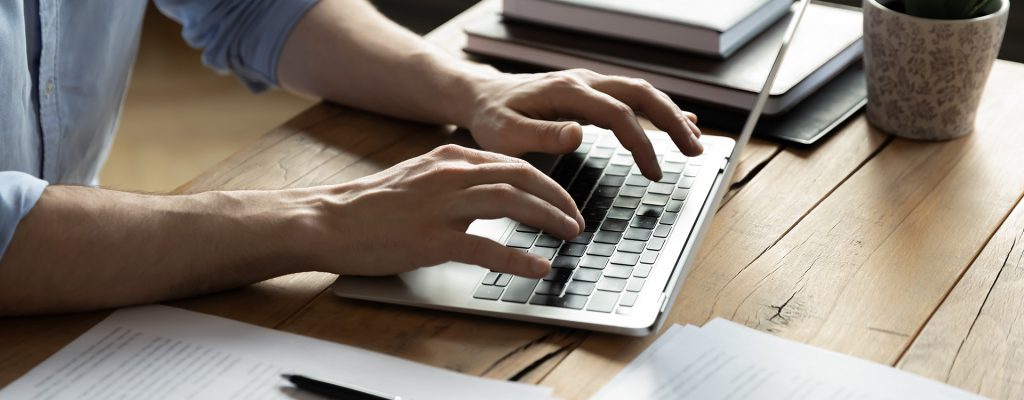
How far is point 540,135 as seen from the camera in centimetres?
98

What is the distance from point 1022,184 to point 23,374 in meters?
0.84

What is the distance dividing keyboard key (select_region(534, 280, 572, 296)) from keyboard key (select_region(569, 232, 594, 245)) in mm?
58

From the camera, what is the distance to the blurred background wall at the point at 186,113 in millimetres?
2701

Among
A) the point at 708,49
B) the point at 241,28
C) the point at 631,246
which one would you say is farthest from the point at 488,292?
the point at 241,28

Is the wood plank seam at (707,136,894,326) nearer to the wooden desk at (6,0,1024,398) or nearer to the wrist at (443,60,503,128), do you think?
the wooden desk at (6,0,1024,398)

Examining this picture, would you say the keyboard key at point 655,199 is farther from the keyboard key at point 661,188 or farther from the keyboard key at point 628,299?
the keyboard key at point 628,299

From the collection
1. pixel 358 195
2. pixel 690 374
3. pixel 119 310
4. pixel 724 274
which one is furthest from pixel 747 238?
pixel 119 310

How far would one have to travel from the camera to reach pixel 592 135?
1.05 m

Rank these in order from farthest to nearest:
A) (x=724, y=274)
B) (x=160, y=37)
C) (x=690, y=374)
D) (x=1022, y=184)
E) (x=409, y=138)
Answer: (x=160, y=37) < (x=409, y=138) < (x=1022, y=184) < (x=724, y=274) < (x=690, y=374)

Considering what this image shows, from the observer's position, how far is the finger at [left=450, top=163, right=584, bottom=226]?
2.77 feet

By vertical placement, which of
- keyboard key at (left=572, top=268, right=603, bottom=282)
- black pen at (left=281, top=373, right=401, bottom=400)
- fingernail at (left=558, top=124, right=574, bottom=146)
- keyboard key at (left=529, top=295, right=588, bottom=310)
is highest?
fingernail at (left=558, top=124, right=574, bottom=146)

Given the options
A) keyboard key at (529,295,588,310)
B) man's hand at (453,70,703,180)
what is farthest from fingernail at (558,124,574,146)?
keyboard key at (529,295,588,310)

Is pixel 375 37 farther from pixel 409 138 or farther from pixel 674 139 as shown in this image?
pixel 674 139

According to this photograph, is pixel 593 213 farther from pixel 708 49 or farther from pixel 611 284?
pixel 708 49
